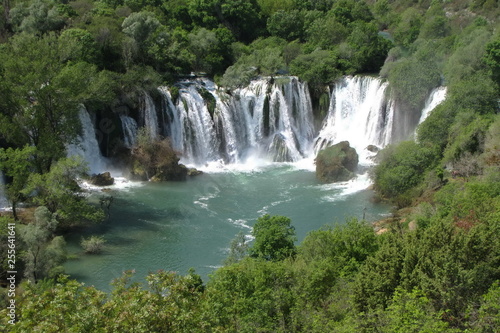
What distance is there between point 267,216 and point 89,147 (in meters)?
20.0

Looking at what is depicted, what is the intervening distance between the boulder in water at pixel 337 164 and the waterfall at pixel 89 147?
16.8 metres

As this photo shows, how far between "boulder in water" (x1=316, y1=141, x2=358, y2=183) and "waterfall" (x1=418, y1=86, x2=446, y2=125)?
645 centimetres

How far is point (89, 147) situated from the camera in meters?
39.0

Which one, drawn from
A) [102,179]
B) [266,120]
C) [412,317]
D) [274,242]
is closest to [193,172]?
[102,179]

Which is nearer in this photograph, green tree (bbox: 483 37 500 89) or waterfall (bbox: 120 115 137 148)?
green tree (bbox: 483 37 500 89)

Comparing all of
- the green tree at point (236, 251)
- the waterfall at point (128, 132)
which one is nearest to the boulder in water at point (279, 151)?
the waterfall at point (128, 132)

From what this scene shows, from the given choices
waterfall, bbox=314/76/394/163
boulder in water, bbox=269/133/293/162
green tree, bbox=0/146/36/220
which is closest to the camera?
green tree, bbox=0/146/36/220

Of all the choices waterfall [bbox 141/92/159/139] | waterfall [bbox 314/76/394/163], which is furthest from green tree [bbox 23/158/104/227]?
waterfall [bbox 314/76/394/163]

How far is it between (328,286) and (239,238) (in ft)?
26.7

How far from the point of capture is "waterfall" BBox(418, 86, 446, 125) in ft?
133

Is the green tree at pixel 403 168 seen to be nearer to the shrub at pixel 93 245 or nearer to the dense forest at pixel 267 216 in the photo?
the dense forest at pixel 267 216

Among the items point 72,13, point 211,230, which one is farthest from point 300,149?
point 72,13

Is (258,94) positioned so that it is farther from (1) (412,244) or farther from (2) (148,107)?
(1) (412,244)

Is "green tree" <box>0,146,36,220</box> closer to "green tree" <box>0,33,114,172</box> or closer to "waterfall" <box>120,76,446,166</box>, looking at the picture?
"green tree" <box>0,33,114,172</box>
